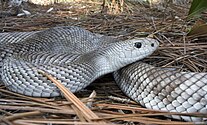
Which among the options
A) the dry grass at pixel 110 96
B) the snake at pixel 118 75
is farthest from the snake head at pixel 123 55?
the dry grass at pixel 110 96

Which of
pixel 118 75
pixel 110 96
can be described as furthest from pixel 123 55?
pixel 110 96

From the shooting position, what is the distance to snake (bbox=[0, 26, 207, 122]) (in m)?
2.07

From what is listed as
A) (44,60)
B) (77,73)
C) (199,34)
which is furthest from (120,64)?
(199,34)

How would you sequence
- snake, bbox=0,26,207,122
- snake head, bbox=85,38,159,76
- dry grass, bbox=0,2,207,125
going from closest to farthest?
dry grass, bbox=0,2,207,125
snake, bbox=0,26,207,122
snake head, bbox=85,38,159,76

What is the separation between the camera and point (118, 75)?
8.94 feet

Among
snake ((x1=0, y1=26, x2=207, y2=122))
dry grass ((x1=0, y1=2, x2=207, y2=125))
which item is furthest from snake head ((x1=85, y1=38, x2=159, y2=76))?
dry grass ((x1=0, y1=2, x2=207, y2=125))

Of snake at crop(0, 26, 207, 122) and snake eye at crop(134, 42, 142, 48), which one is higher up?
snake eye at crop(134, 42, 142, 48)

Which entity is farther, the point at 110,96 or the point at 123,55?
the point at 123,55

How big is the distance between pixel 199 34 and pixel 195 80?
1.46m

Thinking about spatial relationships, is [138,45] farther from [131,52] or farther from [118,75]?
[118,75]

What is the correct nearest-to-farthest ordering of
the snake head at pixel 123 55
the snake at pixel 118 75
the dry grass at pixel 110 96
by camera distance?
the dry grass at pixel 110 96 < the snake at pixel 118 75 < the snake head at pixel 123 55

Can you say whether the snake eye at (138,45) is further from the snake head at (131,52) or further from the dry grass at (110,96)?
the dry grass at (110,96)

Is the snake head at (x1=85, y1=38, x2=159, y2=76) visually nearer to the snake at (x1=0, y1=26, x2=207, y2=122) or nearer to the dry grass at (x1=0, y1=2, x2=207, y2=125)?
the snake at (x1=0, y1=26, x2=207, y2=122)

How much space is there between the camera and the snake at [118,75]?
6.79 ft
